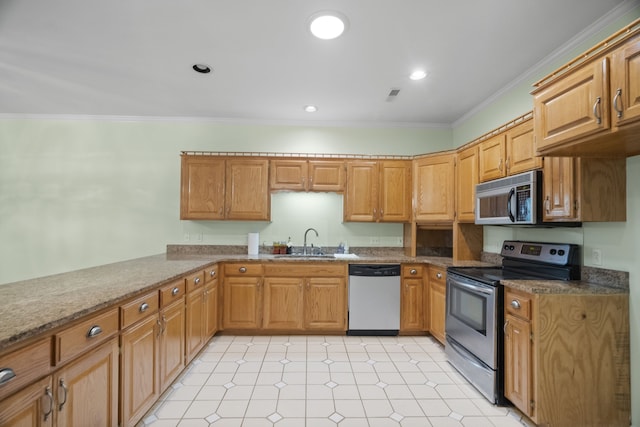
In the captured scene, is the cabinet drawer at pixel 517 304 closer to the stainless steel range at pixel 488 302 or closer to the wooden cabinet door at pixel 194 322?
the stainless steel range at pixel 488 302

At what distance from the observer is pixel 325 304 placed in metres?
3.38

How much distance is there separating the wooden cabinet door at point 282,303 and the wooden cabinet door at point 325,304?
0.09 meters

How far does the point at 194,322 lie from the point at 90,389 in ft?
4.24

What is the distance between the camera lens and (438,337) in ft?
10.3

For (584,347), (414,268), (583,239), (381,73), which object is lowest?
(584,347)

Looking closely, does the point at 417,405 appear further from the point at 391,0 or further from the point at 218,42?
the point at 218,42

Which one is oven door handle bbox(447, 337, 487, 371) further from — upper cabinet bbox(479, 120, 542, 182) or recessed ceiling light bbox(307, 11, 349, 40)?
recessed ceiling light bbox(307, 11, 349, 40)

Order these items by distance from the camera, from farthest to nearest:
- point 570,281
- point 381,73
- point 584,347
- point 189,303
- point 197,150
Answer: point 197,150 → point 381,73 → point 189,303 → point 570,281 → point 584,347

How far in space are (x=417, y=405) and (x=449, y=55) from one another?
2748 millimetres

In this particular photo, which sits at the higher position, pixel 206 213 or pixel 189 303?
pixel 206 213

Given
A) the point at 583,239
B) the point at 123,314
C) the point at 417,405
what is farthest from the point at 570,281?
the point at 123,314

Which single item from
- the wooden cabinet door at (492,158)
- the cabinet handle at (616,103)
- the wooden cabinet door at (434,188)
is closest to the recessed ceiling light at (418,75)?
the wooden cabinet door at (492,158)

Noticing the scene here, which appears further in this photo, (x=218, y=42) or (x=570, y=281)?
(x=218, y=42)

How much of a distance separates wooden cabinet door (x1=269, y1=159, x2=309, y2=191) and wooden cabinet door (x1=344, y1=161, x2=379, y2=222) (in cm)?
60
